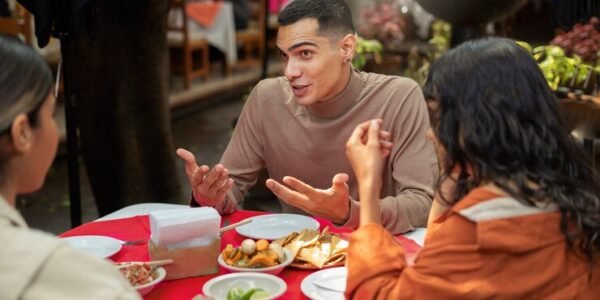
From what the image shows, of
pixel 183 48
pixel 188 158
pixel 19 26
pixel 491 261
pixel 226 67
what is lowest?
pixel 226 67

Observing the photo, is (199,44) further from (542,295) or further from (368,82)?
(542,295)

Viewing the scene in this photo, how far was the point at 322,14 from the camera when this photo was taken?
2648 mm

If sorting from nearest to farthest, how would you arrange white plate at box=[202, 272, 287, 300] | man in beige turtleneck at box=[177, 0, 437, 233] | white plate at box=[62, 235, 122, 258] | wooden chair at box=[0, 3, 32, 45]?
white plate at box=[202, 272, 287, 300]
white plate at box=[62, 235, 122, 258]
man in beige turtleneck at box=[177, 0, 437, 233]
wooden chair at box=[0, 3, 32, 45]

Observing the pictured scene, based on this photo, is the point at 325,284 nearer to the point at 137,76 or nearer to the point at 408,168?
the point at 408,168

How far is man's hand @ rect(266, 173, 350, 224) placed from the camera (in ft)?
7.13

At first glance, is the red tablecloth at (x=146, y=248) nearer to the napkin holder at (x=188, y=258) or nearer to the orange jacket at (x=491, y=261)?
the napkin holder at (x=188, y=258)

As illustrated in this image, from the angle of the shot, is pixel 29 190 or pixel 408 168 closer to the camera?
pixel 29 190

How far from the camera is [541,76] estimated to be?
5.33 feet

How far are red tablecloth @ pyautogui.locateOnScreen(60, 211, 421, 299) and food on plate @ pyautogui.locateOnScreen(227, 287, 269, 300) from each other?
0.19 feet

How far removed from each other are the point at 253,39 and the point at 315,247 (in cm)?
849

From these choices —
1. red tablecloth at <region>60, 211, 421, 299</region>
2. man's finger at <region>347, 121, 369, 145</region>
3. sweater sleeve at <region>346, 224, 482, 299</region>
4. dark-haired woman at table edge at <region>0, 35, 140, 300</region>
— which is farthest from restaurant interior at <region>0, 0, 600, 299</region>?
dark-haired woman at table edge at <region>0, 35, 140, 300</region>

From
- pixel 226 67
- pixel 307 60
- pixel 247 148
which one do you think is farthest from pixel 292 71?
pixel 226 67

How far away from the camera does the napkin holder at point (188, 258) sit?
191 centimetres

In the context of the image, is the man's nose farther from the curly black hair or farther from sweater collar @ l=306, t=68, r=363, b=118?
the curly black hair
